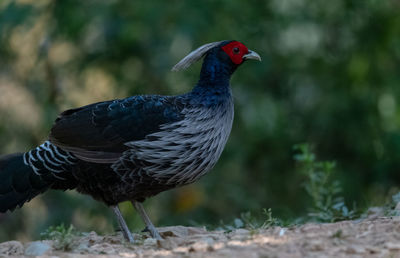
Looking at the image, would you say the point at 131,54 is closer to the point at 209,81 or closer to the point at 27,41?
the point at 27,41

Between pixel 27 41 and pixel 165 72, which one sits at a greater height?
pixel 27 41

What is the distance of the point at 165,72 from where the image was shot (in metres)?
8.75

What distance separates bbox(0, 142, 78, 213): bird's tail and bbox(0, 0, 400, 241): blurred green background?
9.16 feet

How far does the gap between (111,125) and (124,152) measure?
273mm

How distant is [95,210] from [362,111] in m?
3.80

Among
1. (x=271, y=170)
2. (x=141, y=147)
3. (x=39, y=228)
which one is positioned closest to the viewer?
(x=141, y=147)

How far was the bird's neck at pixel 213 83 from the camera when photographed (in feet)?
18.4

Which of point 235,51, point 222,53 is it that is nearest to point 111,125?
point 222,53

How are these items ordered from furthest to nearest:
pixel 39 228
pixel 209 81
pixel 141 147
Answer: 1. pixel 39 228
2. pixel 209 81
3. pixel 141 147

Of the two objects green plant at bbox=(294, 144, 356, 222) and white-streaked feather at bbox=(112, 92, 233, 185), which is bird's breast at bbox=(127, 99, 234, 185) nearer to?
white-streaked feather at bbox=(112, 92, 233, 185)

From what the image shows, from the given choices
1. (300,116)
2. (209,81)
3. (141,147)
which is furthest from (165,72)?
(141,147)

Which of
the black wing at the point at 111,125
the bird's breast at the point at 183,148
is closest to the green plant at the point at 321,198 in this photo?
the bird's breast at the point at 183,148

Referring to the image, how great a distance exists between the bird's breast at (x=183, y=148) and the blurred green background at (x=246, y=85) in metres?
2.91

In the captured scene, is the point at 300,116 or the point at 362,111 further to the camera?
the point at 300,116
